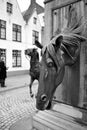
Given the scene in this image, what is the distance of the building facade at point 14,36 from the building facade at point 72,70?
42.3 ft

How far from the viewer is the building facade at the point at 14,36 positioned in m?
14.9

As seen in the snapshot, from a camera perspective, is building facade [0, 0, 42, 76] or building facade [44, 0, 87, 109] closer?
building facade [44, 0, 87, 109]

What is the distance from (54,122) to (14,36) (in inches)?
588

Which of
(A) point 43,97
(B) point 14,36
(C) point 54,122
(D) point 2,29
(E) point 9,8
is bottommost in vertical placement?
(C) point 54,122

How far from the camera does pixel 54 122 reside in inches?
98.3

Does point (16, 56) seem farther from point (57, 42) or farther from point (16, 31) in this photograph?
point (57, 42)

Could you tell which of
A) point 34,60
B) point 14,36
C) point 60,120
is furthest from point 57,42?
point 14,36

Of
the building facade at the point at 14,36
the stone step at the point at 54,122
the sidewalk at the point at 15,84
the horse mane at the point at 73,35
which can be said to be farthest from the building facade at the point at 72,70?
the building facade at the point at 14,36

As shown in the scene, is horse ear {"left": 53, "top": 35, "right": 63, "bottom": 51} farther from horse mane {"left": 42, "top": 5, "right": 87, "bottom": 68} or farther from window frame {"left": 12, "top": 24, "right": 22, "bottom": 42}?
window frame {"left": 12, "top": 24, "right": 22, "bottom": 42}

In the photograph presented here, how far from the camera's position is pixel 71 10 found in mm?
2371

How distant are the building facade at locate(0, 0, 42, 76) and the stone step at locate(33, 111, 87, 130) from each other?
500 inches

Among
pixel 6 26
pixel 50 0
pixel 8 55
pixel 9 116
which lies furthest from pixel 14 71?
pixel 50 0

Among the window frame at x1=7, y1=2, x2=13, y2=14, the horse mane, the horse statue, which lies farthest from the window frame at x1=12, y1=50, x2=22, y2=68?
the horse mane

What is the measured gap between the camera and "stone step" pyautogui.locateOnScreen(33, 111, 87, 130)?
2.29 meters
